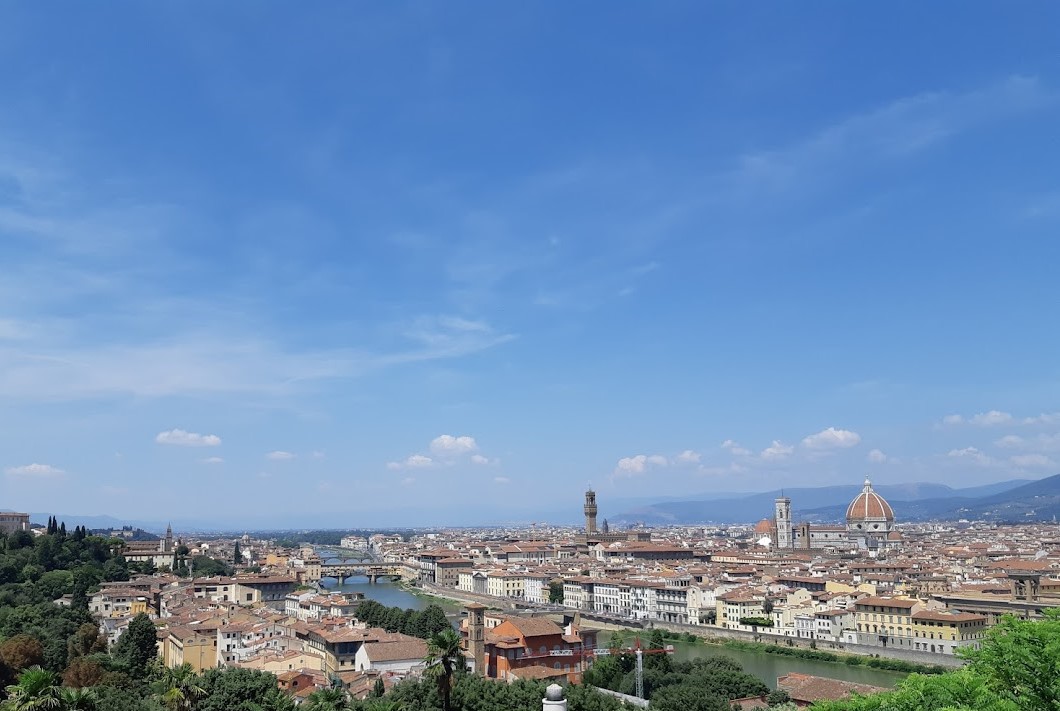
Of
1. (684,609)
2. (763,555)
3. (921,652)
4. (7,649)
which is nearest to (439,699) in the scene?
(7,649)

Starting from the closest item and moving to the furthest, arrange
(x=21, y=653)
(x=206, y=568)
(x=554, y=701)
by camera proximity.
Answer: (x=554, y=701)
(x=21, y=653)
(x=206, y=568)

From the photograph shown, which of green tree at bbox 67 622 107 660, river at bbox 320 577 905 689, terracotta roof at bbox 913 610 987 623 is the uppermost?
green tree at bbox 67 622 107 660

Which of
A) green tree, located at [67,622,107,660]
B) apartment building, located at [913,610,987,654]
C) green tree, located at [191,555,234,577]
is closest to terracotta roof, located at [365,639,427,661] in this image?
green tree, located at [67,622,107,660]

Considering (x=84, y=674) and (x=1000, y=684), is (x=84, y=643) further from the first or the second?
(x=1000, y=684)

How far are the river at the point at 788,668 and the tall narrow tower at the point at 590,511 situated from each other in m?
52.3

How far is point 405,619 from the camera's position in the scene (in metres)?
36.2

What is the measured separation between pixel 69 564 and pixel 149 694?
31.1 m

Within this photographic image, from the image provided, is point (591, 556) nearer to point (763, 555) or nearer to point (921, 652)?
point (763, 555)

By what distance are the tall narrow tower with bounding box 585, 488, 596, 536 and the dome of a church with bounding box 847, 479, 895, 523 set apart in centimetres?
2443

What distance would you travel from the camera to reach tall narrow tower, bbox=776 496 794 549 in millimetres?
87188

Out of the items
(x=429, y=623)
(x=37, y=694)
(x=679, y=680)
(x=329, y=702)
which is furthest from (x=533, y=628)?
(x=37, y=694)

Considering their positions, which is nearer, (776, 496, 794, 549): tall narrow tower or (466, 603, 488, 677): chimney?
(466, 603, 488, 677): chimney

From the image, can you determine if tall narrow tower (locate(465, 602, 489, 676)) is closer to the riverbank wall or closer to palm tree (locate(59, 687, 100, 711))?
palm tree (locate(59, 687, 100, 711))

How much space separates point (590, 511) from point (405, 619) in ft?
191
